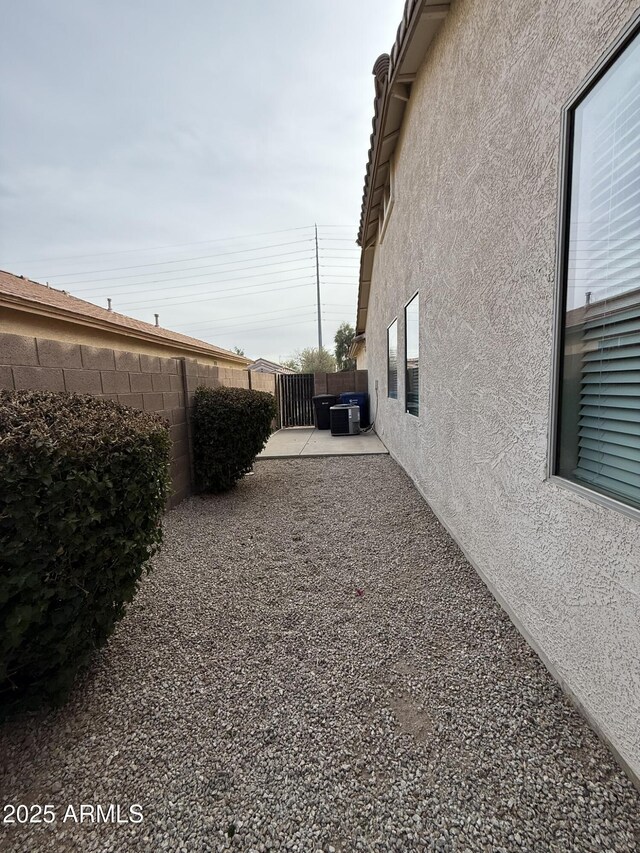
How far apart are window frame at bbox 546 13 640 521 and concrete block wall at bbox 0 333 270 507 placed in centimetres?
348

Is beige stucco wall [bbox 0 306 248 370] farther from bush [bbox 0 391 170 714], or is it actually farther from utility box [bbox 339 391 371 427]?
utility box [bbox 339 391 371 427]

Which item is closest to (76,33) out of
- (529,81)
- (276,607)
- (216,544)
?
(529,81)

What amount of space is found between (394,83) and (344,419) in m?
7.47

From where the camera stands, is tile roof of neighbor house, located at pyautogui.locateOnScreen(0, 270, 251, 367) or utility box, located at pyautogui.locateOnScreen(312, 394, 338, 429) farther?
utility box, located at pyautogui.locateOnScreen(312, 394, 338, 429)

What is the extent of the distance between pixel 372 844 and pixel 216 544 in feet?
9.49

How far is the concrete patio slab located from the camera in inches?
326

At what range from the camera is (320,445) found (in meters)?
9.42

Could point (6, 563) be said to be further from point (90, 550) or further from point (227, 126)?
point (227, 126)

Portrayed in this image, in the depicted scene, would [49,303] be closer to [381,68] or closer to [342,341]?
[381,68]

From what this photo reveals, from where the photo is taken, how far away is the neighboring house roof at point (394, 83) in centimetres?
345

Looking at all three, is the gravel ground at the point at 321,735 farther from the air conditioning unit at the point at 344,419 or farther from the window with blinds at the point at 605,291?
the air conditioning unit at the point at 344,419

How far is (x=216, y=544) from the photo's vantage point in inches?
152

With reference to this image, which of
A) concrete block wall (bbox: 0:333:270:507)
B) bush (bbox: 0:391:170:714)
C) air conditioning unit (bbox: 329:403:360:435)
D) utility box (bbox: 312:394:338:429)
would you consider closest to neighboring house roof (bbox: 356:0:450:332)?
concrete block wall (bbox: 0:333:270:507)

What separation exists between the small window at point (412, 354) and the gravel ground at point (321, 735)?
9.20ft
